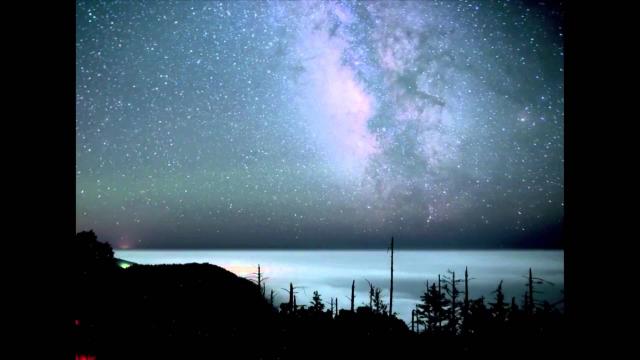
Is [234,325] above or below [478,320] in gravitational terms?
above

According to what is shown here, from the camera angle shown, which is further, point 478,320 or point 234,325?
point 478,320

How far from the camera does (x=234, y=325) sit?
3488 centimetres

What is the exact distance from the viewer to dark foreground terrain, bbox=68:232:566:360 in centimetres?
2836

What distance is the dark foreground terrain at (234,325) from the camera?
28359mm

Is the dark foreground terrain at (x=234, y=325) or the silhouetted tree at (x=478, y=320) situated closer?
the dark foreground terrain at (x=234, y=325)

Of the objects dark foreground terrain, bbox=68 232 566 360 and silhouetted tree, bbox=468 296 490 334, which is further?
silhouetted tree, bbox=468 296 490 334
